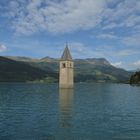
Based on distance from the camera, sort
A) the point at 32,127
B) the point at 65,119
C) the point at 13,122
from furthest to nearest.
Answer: the point at 65,119 → the point at 13,122 → the point at 32,127

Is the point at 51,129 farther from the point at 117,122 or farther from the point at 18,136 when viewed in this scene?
the point at 117,122

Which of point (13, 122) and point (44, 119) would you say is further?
point (44, 119)

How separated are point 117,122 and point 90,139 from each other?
46.3ft

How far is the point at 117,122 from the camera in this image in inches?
1916

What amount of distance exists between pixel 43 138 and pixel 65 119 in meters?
15.7

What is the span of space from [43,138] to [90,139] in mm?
5739

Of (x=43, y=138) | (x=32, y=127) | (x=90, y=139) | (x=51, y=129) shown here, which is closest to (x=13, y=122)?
(x=32, y=127)

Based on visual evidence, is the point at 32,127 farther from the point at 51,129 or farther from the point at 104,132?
the point at 104,132

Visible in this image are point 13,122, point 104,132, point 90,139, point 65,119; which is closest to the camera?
point 90,139

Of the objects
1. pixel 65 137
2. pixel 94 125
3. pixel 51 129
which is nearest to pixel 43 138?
pixel 65 137

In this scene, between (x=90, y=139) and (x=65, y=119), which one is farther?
(x=65, y=119)

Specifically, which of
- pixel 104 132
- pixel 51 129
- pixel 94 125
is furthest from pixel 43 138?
pixel 94 125

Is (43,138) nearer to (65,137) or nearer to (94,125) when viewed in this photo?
(65,137)

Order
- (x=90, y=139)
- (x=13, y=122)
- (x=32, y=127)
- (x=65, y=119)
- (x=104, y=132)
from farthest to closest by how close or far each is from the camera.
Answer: (x=65, y=119) < (x=13, y=122) < (x=32, y=127) < (x=104, y=132) < (x=90, y=139)
